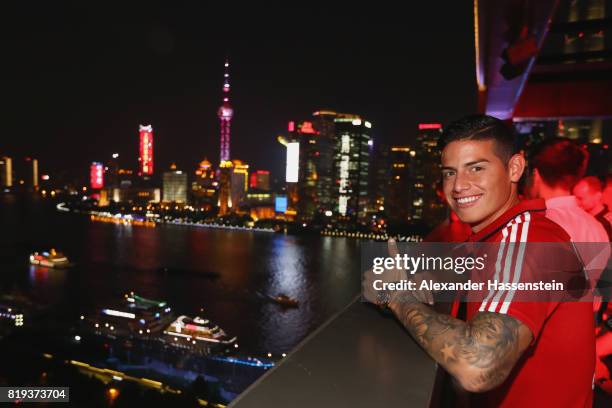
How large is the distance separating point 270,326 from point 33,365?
896 centimetres

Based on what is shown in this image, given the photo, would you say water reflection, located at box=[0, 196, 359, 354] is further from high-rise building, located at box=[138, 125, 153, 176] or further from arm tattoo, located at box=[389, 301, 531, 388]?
high-rise building, located at box=[138, 125, 153, 176]

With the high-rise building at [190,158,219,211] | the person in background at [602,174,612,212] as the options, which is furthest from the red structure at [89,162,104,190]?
the person in background at [602,174,612,212]

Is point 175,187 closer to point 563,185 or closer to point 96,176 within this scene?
point 96,176

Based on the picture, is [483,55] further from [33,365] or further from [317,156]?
[317,156]

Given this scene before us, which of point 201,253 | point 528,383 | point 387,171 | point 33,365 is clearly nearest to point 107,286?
point 33,365

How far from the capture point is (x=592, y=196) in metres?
1.92

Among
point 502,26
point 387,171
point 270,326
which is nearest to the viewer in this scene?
point 502,26

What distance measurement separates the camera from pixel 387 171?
76375mm

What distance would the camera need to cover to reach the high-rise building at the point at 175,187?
244 feet

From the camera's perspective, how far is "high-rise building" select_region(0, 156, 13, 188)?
86613 mm

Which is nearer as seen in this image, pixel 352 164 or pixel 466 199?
pixel 466 199

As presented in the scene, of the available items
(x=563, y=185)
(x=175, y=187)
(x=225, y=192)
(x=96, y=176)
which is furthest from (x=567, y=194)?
(x=96, y=176)

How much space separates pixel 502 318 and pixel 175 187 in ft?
256

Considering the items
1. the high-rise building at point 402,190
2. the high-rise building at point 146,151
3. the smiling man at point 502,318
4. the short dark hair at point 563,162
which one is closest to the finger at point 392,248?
the smiling man at point 502,318
